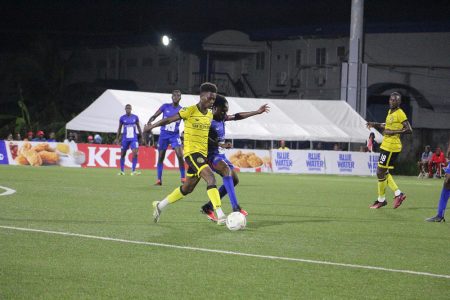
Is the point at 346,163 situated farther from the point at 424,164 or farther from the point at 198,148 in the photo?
the point at 198,148

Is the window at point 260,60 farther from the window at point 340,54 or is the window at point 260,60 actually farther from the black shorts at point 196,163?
the black shorts at point 196,163

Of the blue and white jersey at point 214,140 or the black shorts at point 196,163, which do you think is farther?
the blue and white jersey at point 214,140

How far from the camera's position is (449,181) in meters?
15.2

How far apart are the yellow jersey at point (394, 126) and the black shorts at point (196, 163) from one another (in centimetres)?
685

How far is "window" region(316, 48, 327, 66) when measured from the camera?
66312 millimetres

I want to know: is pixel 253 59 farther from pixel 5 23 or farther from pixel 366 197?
pixel 366 197

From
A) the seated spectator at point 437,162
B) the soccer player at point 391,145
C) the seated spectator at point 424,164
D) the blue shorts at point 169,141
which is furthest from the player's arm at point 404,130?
the seated spectator at point 424,164

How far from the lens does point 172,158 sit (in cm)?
3994

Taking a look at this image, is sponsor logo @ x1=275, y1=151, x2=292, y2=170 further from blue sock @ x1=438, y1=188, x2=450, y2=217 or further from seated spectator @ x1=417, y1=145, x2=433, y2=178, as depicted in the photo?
blue sock @ x1=438, y1=188, x2=450, y2=217

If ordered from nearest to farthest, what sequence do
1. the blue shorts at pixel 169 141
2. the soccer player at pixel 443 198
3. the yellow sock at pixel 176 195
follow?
the yellow sock at pixel 176 195 → the soccer player at pixel 443 198 → the blue shorts at pixel 169 141

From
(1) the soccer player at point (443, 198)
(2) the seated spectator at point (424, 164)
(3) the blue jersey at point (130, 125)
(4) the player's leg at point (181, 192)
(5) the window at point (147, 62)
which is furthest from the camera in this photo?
(5) the window at point (147, 62)

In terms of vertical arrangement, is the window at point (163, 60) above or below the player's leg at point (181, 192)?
above

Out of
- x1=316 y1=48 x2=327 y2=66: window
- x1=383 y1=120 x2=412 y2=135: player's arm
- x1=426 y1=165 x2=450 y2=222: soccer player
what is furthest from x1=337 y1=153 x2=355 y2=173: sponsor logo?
x1=426 y1=165 x2=450 y2=222: soccer player

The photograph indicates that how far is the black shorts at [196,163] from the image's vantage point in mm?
12883
